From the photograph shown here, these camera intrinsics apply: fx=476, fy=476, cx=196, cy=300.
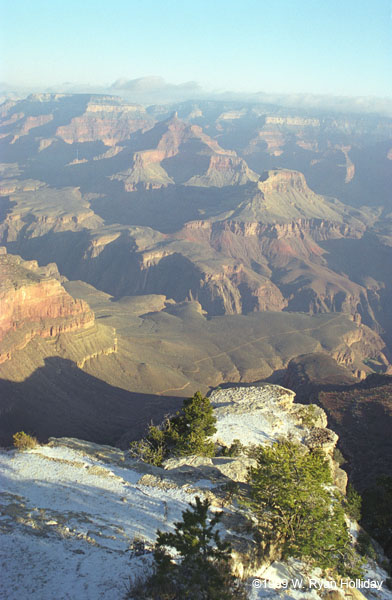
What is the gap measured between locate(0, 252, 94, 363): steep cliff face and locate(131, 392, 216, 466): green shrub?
3281 centimetres

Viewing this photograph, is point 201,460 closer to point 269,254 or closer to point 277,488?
point 277,488

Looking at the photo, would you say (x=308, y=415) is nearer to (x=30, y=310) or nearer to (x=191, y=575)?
(x=191, y=575)

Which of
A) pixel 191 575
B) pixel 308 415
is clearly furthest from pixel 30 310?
pixel 191 575

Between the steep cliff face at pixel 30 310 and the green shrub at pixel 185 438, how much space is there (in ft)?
108

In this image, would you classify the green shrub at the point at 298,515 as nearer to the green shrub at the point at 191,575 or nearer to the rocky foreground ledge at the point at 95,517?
the rocky foreground ledge at the point at 95,517

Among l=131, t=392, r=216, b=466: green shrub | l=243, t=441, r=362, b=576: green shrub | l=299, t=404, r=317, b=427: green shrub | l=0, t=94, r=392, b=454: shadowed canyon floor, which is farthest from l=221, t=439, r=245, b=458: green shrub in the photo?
l=0, t=94, r=392, b=454: shadowed canyon floor

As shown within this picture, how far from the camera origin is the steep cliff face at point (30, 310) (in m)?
63.4

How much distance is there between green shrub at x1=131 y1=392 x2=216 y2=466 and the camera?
111 feet

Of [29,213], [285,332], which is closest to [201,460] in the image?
[285,332]

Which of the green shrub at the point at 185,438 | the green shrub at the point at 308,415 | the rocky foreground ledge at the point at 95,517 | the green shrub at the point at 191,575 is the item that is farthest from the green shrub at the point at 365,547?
the green shrub at the point at 308,415

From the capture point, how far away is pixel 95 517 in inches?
840

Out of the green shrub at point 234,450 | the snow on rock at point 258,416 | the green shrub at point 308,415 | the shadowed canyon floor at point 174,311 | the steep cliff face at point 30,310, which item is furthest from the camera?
the shadowed canyon floor at point 174,311

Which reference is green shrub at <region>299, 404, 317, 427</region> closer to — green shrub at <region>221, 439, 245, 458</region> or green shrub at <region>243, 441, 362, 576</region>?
green shrub at <region>221, 439, 245, 458</region>

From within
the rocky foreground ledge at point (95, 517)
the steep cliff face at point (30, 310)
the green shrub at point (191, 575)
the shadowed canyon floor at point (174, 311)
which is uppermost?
the green shrub at point (191, 575)
